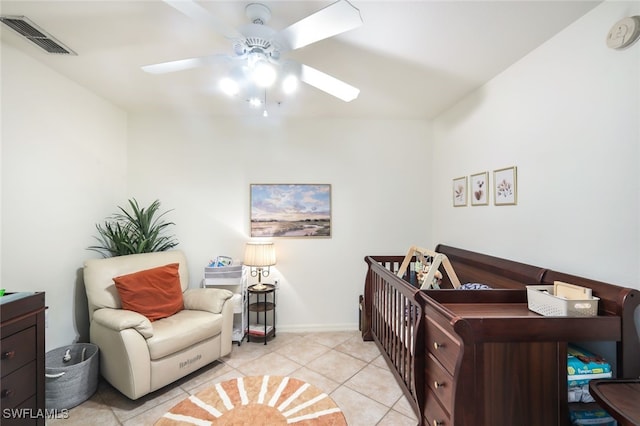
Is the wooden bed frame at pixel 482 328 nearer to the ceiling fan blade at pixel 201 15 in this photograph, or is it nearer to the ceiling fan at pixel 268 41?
the ceiling fan at pixel 268 41

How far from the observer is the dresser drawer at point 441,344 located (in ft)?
4.39

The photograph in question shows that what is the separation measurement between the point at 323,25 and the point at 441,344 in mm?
1731

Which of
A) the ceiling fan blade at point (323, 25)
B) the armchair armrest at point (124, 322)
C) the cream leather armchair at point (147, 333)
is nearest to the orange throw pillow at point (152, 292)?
the cream leather armchair at point (147, 333)

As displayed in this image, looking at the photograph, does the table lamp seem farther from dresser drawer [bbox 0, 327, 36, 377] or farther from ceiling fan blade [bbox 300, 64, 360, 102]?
ceiling fan blade [bbox 300, 64, 360, 102]

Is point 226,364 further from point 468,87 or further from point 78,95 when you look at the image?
point 468,87

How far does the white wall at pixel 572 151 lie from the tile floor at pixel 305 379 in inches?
59.0

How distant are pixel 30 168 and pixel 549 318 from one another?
139 inches

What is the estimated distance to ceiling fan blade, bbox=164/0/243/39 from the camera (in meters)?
1.09

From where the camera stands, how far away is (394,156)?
10.9ft

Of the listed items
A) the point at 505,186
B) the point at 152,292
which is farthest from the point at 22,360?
the point at 505,186

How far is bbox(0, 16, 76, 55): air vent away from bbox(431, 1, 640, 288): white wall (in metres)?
3.33

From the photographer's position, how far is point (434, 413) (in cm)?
154

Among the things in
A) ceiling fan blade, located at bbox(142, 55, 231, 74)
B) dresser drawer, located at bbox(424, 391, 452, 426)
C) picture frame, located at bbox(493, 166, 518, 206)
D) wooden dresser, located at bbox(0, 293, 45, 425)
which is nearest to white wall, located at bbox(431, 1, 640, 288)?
picture frame, located at bbox(493, 166, 518, 206)

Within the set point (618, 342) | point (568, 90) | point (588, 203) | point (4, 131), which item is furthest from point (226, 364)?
point (568, 90)
